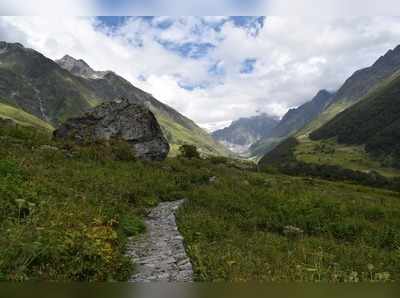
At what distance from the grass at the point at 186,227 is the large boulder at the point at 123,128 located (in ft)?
49.0

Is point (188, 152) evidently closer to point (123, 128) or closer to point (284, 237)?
point (123, 128)

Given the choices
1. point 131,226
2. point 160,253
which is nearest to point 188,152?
point 131,226

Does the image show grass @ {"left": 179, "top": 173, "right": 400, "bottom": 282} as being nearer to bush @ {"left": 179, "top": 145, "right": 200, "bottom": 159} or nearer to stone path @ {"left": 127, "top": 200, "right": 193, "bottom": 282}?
stone path @ {"left": 127, "top": 200, "right": 193, "bottom": 282}

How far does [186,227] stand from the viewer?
15.6 meters

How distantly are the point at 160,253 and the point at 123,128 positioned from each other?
120 ft

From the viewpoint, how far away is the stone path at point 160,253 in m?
9.20

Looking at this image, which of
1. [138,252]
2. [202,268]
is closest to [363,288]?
[202,268]

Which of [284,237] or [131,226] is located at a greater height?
[131,226]

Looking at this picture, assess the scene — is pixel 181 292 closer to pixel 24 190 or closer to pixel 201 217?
pixel 24 190

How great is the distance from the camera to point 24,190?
13.8m

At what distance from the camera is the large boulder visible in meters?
45.6

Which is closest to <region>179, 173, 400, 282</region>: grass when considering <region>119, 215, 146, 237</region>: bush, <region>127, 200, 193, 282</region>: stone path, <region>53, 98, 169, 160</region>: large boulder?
<region>127, 200, 193, 282</region>: stone path

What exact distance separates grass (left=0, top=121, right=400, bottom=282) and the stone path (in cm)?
34

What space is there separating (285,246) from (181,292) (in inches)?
389
